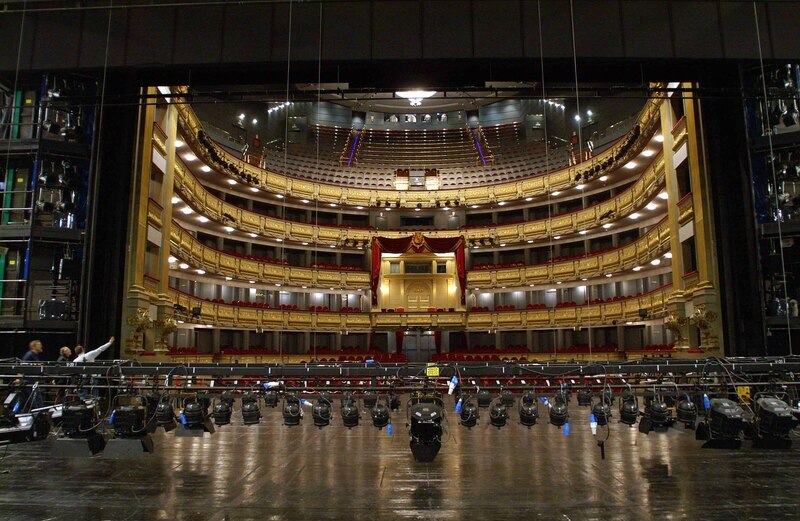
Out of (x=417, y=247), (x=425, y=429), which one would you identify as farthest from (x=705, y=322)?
(x=417, y=247)

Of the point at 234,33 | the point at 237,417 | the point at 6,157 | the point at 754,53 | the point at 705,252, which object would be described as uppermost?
the point at 234,33

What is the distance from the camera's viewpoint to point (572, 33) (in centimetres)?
968

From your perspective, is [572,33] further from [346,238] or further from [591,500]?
[346,238]

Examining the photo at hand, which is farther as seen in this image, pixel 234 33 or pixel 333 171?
pixel 333 171

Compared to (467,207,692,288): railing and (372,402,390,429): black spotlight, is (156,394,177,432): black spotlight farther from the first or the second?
(467,207,692,288): railing

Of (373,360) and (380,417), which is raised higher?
(373,360)

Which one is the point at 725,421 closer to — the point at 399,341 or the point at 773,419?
the point at 773,419

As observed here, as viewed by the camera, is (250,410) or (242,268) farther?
(242,268)

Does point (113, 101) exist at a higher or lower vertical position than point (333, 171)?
lower

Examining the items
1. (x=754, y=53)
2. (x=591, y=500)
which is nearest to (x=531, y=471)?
(x=591, y=500)

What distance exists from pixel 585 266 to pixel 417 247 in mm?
9364

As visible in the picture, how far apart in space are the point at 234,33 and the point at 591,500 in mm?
9855

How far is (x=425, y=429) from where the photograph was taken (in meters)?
5.94

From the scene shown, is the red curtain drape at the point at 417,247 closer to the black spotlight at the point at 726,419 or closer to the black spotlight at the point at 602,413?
the black spotlight at the point at 602,413
